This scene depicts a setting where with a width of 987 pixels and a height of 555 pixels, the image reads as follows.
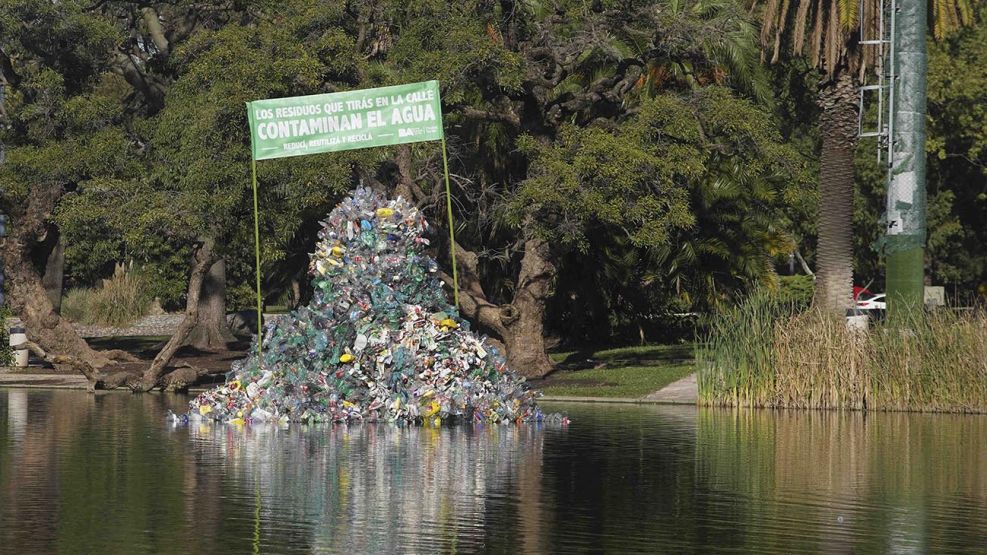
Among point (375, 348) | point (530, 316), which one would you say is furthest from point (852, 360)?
point (530, 316)

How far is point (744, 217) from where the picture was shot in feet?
124

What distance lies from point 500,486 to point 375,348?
6.67 meters

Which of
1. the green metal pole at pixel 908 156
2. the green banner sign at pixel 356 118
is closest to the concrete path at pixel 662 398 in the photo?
the green metal pole at pixel 908 156

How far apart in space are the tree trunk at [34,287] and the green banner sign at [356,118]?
453 inches

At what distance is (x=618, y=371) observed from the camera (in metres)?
32.4

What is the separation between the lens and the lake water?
40.2 feet

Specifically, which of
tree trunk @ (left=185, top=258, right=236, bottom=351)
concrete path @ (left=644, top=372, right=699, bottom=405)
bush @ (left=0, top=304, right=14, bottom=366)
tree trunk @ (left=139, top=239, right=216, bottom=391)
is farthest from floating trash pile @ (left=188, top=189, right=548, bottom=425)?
tree trunk @ (left=185, top=258, right=236, bottom=351)

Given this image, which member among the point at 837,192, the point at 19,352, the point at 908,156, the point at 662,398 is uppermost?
the point at 908,156

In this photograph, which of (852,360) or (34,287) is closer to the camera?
(852,360)

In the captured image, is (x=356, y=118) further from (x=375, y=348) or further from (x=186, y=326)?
(x=186, y=326)

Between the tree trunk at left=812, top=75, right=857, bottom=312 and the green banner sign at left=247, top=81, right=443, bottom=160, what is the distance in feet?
33.7

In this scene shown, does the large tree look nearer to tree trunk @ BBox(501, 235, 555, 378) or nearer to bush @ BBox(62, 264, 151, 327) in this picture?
tree trunk @ BBox(501, 235, 555, 378)

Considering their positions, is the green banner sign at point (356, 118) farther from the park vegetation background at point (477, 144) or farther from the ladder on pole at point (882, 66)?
the ladder on pole at point (882, 66)

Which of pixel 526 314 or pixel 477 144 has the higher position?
pixel 477 144
